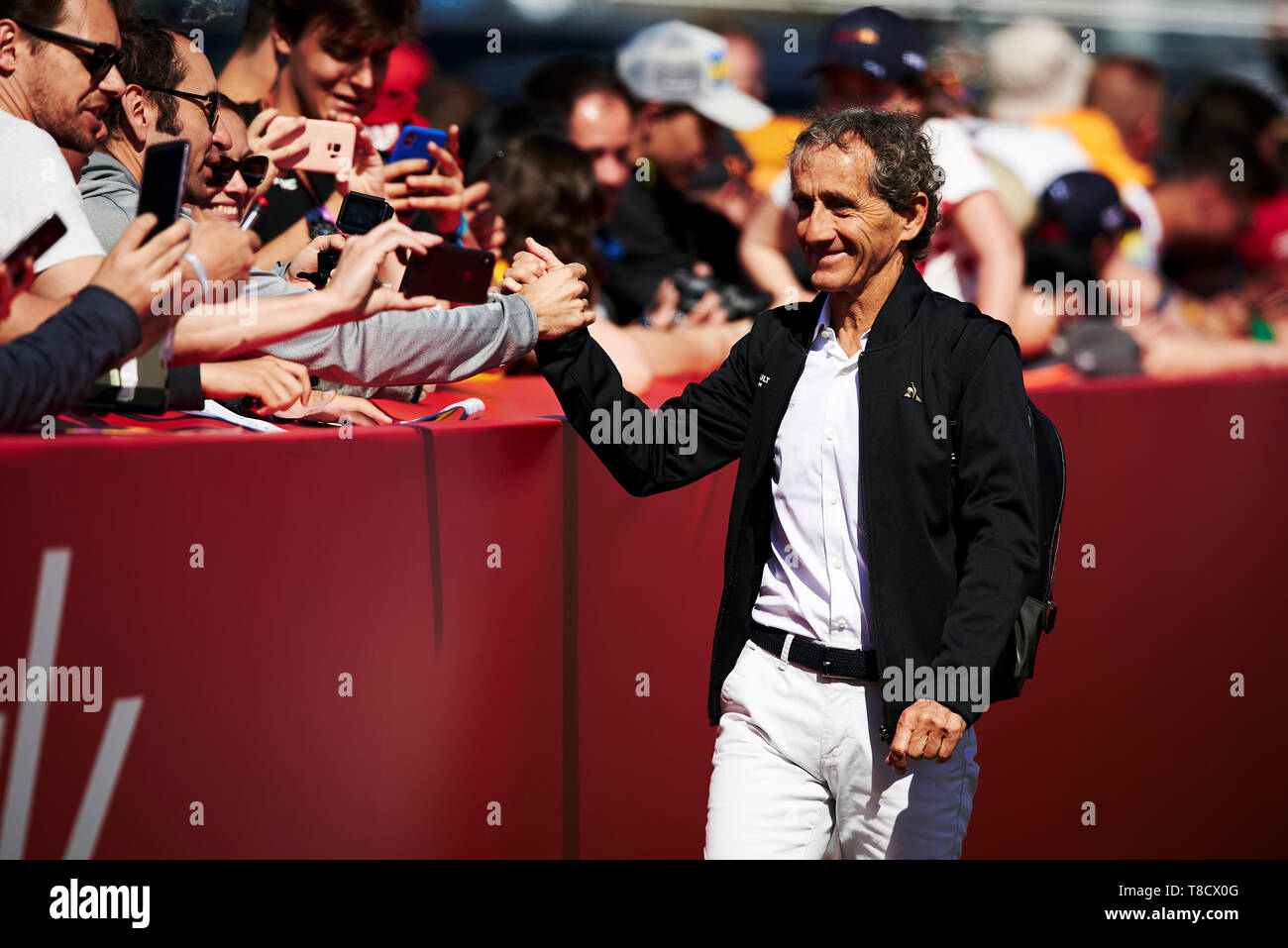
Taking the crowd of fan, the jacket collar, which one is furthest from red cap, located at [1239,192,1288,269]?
the jacket collar

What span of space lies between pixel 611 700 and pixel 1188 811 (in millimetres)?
2191

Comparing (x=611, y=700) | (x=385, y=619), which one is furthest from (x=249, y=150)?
(x=611, y=700)

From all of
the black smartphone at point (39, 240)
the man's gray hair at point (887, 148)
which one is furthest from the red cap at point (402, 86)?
the black smartphone at point (39, 240)

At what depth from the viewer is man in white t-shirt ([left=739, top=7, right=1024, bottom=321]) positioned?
5535mm

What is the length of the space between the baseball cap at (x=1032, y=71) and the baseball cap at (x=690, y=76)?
1.68m

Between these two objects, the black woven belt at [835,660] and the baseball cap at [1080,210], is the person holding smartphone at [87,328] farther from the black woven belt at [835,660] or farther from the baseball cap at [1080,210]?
the baseball cap at [1080,210]

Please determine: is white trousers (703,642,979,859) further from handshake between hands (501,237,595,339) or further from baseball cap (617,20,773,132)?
baseball cap (617,20,773,132)

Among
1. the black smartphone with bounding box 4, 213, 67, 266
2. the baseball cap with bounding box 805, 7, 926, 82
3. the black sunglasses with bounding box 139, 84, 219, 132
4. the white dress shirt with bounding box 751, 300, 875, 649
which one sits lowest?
the white dress shirt with bounding box 751, 300, 875, 649

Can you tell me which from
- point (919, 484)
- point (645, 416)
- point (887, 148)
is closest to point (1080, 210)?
point (887, 148)

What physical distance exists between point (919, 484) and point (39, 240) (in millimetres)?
1634

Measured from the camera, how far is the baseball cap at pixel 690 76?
23.1 feet

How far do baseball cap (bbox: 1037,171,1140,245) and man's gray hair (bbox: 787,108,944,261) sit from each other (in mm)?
3497

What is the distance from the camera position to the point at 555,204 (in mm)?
4930

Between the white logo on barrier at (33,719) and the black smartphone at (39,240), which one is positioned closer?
the black smartphone at (39,240)
